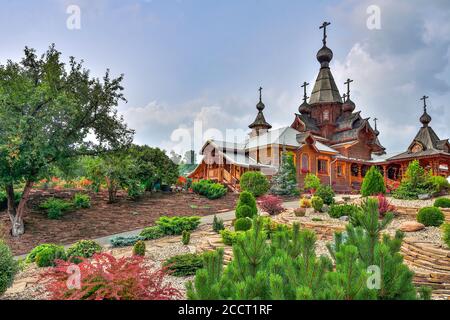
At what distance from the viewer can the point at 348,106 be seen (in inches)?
1344

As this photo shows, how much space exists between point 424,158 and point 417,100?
571 cm

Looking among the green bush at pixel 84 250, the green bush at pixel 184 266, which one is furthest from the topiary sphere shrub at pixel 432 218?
the green bush at pixel 84 250

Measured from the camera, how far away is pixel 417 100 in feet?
97.8

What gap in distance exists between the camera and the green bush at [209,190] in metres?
21.3

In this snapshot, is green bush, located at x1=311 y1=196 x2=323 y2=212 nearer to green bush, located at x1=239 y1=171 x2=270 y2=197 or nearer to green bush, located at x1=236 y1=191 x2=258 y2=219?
green bush, located at x1=236 y1=191 x2=258 y2=219

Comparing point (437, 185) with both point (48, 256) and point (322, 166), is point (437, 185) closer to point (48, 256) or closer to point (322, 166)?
point (322, 166)

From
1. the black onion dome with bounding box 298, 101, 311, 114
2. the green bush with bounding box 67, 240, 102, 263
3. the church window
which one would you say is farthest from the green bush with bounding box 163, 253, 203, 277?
the black onion dome with bounding box 298, 101, 311, 114

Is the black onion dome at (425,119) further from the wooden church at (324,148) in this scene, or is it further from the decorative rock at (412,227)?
the decorative rock at (412,227)

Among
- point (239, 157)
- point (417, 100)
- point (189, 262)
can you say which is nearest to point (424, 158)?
point (417, 100)

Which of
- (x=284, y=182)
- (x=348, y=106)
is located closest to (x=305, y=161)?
(x=284, y=182)

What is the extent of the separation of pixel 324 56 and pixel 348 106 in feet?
19.3

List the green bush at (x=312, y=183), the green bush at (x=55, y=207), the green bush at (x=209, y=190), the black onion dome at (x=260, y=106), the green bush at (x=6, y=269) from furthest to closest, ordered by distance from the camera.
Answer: the black onion dome at (x=260, y=106)
the green bush at (x=312, y=183)
the green bush at (x=209, y=190)
the green bush at (x=55, y=207)
the green bush at (x=6, y=269)

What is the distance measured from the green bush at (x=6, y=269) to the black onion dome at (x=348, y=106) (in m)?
33.9
